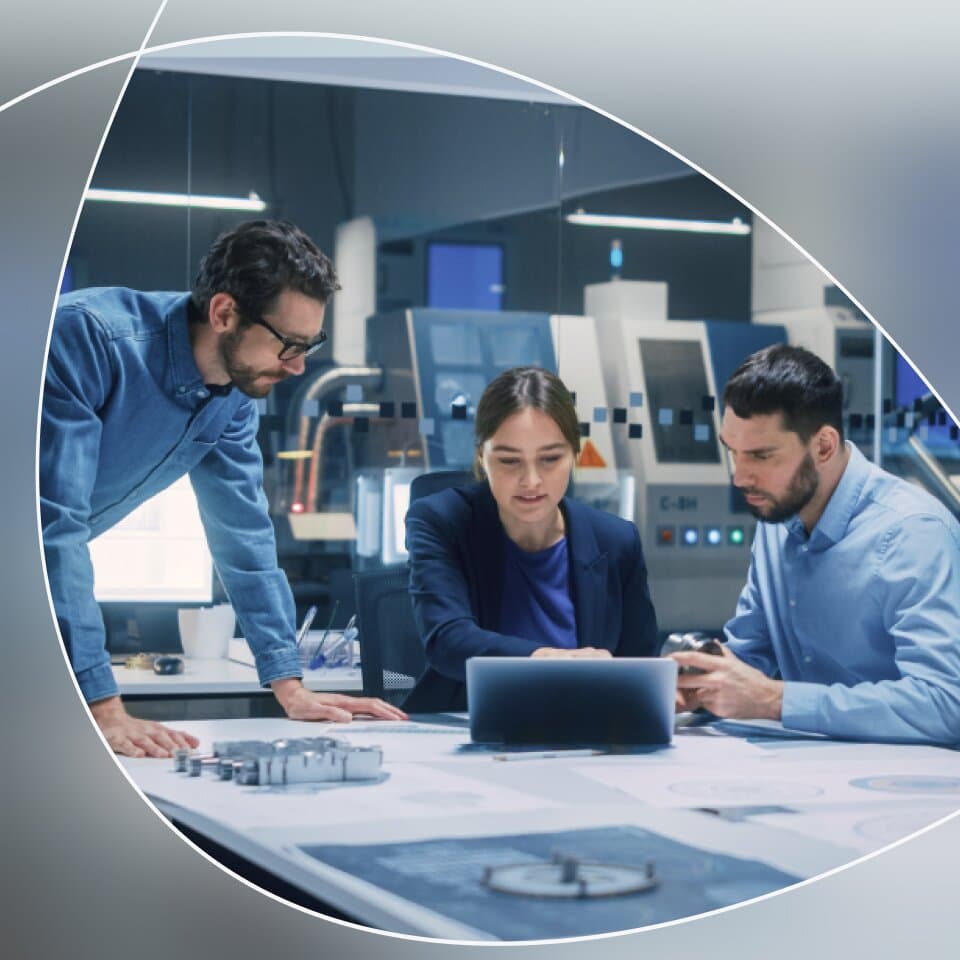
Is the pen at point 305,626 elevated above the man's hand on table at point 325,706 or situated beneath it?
situated beneath

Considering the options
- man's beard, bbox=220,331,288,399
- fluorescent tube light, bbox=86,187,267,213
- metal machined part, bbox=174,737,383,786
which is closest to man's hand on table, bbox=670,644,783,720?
metal machined part, bbox=174,737,383,786

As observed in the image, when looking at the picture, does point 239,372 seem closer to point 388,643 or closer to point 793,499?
point 388,643

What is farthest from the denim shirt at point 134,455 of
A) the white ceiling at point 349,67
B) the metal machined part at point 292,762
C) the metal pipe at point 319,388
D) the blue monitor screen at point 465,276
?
the blue monitor screen at point 465,276

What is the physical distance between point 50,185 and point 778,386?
63.5 inches

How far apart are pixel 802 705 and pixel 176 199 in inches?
93.7

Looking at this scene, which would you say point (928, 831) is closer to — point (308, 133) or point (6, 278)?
point (6, 278)

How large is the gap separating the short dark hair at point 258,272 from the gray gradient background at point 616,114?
68 cm

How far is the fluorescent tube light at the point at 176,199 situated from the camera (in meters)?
3.86

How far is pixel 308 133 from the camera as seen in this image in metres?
4.09

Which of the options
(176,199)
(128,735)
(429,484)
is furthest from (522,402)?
(176,199)

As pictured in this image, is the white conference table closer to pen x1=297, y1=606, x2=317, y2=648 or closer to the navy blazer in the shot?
the navy blazer

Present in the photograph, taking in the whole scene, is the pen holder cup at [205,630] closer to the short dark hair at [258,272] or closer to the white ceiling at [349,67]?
the short dark hair at [258,272]

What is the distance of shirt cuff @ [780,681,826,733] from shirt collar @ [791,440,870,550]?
16.4 inches

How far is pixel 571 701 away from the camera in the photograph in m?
2.14
